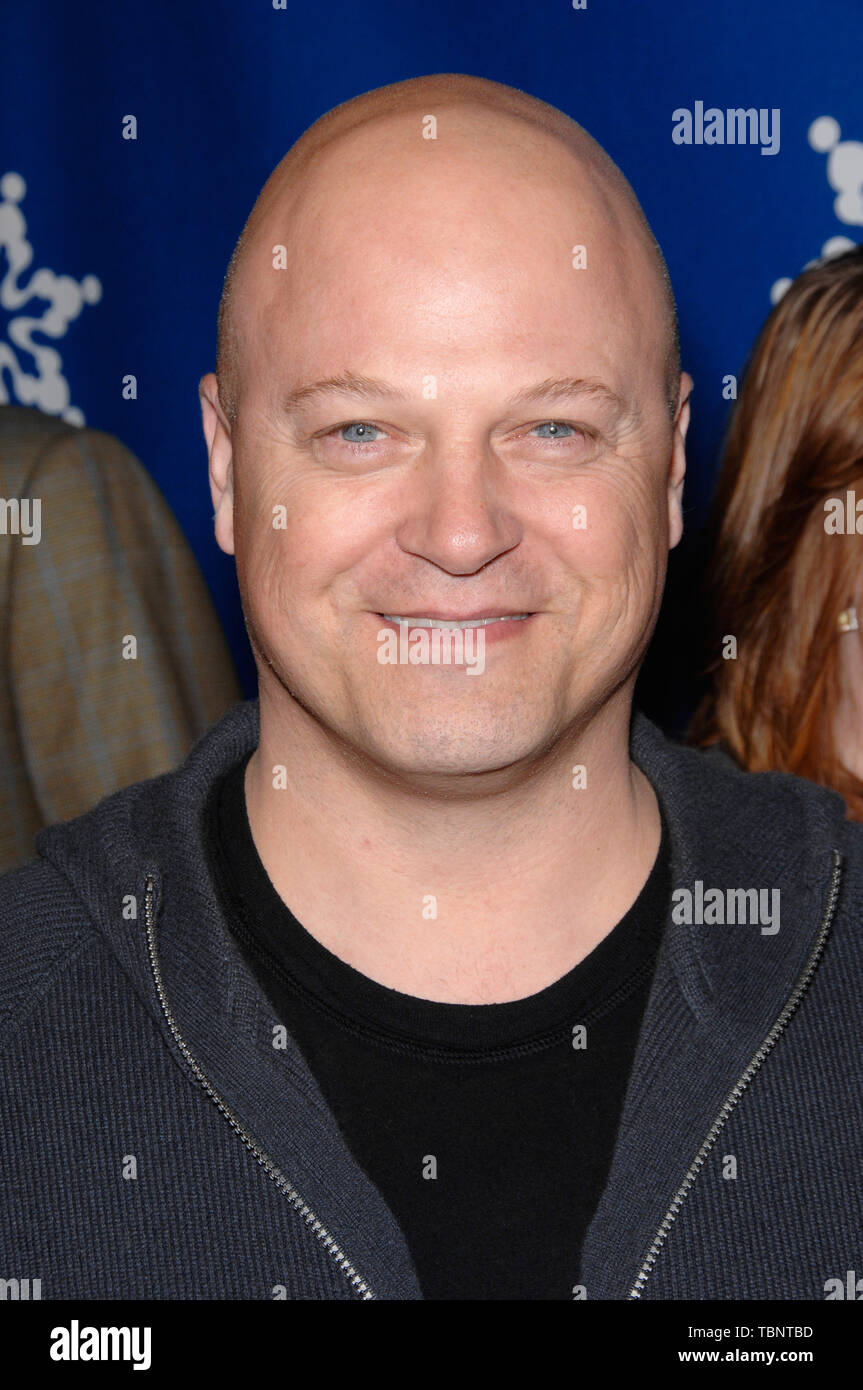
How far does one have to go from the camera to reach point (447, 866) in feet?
4.42

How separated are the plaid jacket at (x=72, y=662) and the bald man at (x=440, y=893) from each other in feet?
1.89

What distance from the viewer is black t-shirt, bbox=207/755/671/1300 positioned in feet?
4.05

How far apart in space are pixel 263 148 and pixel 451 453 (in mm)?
1138

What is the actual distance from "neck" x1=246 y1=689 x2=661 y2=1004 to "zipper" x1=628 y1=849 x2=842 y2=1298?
0.16 meters

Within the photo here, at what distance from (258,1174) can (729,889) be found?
1.44 ft

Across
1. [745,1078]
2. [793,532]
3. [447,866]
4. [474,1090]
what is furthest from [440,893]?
[793,532]

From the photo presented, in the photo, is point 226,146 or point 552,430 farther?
point 226,146

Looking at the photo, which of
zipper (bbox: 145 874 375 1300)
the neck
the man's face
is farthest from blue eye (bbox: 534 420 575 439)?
zipper (bbox: 145 874 375 1300)

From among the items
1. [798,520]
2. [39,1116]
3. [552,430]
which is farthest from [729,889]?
[798,520]

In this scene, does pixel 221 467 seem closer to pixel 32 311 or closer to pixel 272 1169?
pixel 272 1169

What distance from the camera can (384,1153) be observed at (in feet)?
4.14
